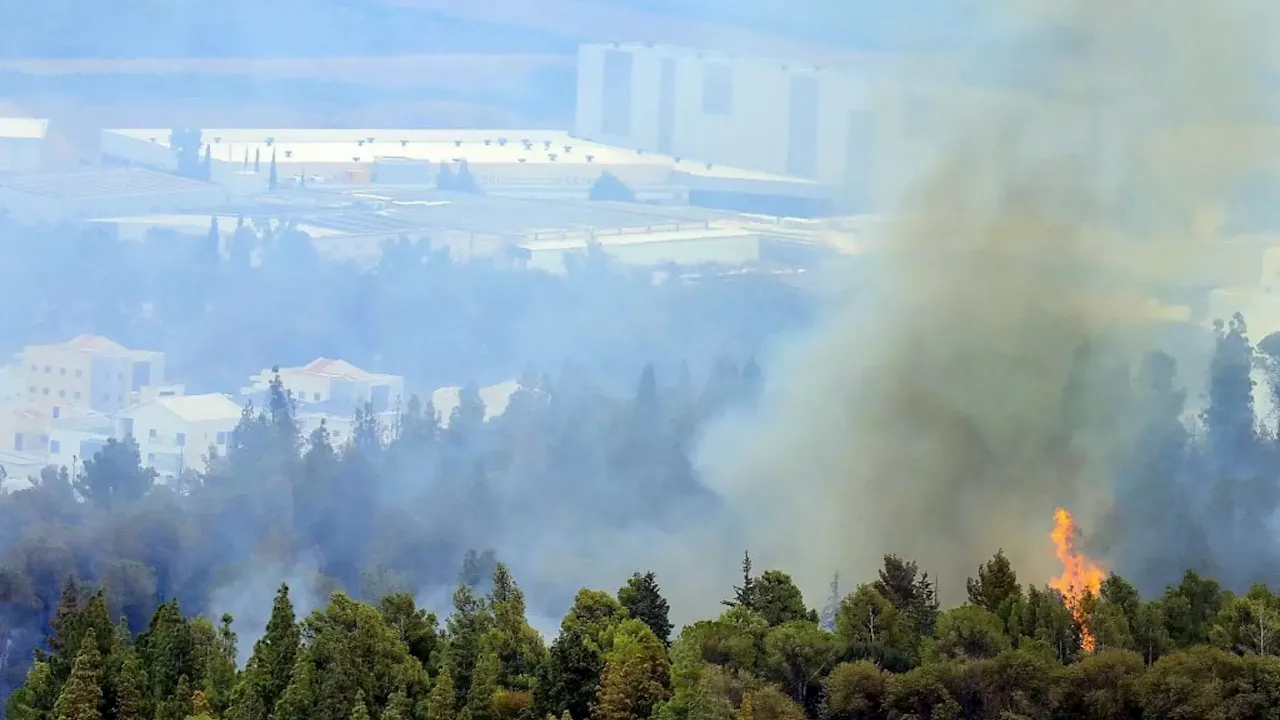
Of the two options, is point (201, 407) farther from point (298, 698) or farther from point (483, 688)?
point (483, 688)

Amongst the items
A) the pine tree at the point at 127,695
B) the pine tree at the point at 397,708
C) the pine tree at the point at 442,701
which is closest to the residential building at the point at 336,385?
the pine tree at the point at 127,695

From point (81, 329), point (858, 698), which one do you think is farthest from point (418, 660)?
point (81, 329)

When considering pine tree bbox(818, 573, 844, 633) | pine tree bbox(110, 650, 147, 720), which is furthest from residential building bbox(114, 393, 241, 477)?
pine tree bbox(110, 650, 147, 720)

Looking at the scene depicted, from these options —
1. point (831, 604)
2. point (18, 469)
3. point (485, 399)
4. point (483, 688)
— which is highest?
point (485, 399)

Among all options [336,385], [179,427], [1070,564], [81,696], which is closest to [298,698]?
[81,696]

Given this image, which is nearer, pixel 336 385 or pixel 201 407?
pixel 201 407

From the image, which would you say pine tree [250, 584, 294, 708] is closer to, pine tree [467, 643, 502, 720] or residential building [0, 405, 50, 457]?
pine tree [467, 643, 502, 720]
